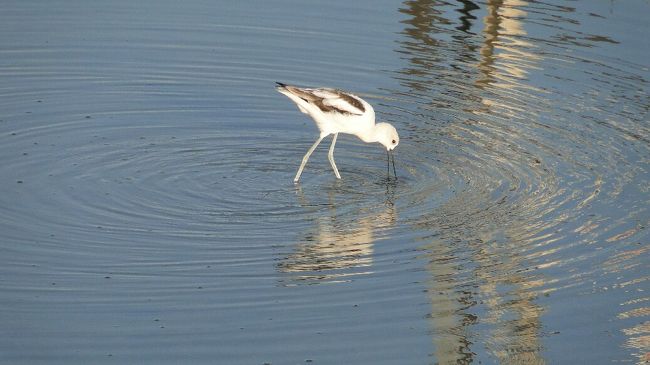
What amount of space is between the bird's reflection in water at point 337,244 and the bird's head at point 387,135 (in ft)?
2.74

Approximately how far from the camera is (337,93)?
1384 cm

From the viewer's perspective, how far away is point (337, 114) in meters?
13.9

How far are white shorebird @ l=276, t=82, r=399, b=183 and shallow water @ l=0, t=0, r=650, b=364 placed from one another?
1.13 ft

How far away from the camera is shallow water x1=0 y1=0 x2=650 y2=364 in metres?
9.99

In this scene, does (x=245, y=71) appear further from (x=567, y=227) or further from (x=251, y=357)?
(x=251, y=357)

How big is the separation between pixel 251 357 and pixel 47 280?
219 cm

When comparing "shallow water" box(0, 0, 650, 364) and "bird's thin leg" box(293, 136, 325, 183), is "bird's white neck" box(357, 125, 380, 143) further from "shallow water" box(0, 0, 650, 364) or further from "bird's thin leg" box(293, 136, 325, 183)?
"bird's thin leg" box(293, 136, 325, 183)

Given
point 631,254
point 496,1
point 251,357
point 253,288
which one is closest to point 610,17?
point 496,1

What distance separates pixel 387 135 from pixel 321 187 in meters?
0.97

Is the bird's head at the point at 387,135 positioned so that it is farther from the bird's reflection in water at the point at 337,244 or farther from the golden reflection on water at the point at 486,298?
the golden reflection on water at the point at 486,298

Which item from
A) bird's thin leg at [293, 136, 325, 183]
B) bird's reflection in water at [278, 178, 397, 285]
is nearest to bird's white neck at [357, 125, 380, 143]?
bird's thin leg at [293, 136, 325, 183]

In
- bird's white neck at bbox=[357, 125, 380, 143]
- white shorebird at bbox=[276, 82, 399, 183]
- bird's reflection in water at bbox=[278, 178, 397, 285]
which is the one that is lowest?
bird's reflection in water at bbox=[278, 178, 397, 285]

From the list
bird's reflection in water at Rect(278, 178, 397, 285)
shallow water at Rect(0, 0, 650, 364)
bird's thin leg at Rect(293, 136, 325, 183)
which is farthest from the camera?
bird's thin leg at Rect(293, 136, 325, 183)

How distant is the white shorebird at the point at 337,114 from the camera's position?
13.8 m
